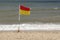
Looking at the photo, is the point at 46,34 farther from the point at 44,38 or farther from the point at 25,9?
the point at 25,9

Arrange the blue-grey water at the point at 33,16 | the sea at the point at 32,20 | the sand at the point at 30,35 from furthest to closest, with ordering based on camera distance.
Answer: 1. the blue-grey water at the point at 33,16
2. the sea at the point at 32,20
3. the sand at the point at 30,35

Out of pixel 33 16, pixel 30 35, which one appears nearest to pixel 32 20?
pixel 33 16

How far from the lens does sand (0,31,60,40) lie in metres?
9.37

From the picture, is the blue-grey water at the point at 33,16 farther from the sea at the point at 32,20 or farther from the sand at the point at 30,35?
the sand at the point at 30,35

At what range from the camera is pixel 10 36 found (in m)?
9.72

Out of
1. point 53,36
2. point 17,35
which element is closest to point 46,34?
point 53,36

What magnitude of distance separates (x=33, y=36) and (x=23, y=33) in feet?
2.52

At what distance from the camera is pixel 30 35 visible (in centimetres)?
995

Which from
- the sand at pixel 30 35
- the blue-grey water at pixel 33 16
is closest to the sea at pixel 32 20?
the blue-grey water at pixel 33 16

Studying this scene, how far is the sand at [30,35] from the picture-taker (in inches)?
369

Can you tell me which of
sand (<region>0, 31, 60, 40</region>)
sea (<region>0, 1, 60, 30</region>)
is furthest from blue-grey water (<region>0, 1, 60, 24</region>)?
sand (<region>0, 31, 60, 40</region>)

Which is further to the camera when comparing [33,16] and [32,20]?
[33,16]

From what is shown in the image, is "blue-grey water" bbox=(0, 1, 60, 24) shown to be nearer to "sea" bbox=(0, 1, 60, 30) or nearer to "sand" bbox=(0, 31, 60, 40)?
"sea" bbox=(0, 1, 60, 30)

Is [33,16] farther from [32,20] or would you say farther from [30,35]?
[30,35]
